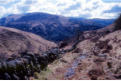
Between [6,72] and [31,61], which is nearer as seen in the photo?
[6,72]

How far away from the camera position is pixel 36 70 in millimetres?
11562

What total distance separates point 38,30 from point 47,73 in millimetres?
108634

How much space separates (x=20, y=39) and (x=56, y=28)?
72698 mm

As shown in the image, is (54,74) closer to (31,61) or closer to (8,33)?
(31,61)

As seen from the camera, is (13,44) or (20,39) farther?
(20,39)

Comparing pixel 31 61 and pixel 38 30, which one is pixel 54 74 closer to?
pixel 31 61

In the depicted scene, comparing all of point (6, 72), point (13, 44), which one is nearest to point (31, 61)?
point (6, 72)

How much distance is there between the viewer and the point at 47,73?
1118 cm

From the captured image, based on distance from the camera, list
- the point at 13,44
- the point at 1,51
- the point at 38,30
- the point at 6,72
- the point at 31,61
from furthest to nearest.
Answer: the point at 38,30 < the point at 13,44 < the point at 1,51 < the point at 31,61 < the point at 6,72

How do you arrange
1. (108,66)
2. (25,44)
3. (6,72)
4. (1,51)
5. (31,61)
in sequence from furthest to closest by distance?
(25,44) → (1,51) → (31,61) → (108,66) → (6,72)

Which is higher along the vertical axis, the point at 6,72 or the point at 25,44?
the point at 6,72

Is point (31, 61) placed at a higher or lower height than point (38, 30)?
higher

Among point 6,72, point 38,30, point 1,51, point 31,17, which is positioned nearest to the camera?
point 6,72

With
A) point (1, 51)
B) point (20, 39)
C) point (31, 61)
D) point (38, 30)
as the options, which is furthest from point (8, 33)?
point (38, 30)
